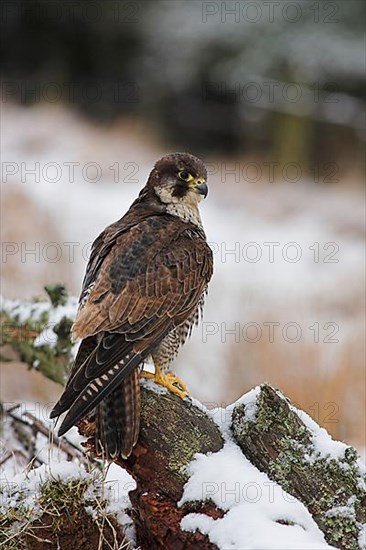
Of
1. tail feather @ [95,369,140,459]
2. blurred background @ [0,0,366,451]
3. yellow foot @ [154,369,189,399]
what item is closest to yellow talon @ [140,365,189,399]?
yellow foot @ [154,369,189,399]

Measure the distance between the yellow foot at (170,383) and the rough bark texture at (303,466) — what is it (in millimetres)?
228

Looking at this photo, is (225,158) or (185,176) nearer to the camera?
(185,176)

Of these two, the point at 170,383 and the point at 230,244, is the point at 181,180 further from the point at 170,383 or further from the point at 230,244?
the point at 230,244

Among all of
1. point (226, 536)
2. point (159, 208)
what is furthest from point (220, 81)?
point (226, 536)

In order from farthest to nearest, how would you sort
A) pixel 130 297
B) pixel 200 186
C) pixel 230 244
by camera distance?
pixel 230 244, pixel 200 186, pixel 130 297

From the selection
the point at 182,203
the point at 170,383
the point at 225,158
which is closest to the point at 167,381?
the point at 170,383

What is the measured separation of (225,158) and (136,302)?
14548 millimetres

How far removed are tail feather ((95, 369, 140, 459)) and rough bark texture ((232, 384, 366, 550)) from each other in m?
0.33

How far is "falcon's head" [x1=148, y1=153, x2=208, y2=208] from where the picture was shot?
356cm

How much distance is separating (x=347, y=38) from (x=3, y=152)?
8.23 m

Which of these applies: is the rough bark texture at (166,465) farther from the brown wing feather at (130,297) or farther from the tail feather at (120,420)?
the brown wing feather at (130,297)

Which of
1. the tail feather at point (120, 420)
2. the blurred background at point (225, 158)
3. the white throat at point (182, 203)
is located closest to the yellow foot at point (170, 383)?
the tail feather at point (120, 420)

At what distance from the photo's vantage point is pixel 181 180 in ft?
11.7

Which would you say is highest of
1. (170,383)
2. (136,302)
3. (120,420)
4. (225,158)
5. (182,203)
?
(225,158)
